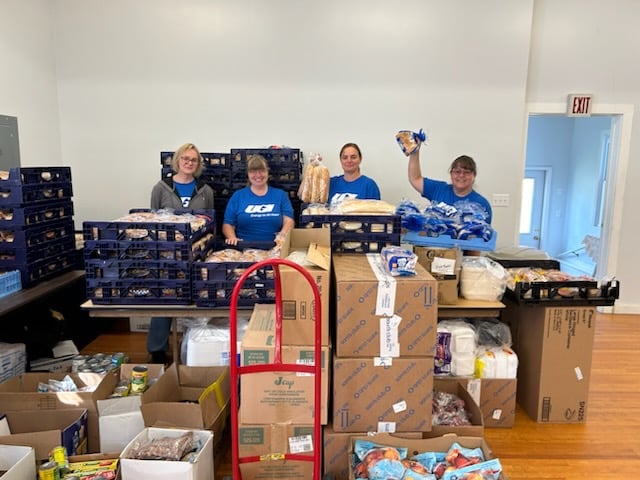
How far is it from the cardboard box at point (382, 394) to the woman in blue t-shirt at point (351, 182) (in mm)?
1745

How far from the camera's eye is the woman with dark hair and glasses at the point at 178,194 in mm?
3422

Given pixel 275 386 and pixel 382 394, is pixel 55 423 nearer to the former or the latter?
pixel 275 386

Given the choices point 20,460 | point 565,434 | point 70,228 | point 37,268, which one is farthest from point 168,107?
point 565,434

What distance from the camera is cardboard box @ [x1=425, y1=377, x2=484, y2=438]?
227 centimetres

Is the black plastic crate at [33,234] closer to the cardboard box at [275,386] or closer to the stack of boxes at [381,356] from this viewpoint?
the cardboard box at [275,386]

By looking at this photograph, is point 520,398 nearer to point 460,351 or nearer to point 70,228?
point 460,351

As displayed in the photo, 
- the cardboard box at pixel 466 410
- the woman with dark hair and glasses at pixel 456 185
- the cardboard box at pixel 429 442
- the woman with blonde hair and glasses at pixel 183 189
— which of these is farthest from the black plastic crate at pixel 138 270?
the woman with dark hair and glasses at pixel 456 185

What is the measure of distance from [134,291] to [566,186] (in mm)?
6751

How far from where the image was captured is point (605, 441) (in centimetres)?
267

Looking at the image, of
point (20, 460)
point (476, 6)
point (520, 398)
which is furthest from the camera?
point (476, 6)

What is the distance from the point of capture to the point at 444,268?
2689mm

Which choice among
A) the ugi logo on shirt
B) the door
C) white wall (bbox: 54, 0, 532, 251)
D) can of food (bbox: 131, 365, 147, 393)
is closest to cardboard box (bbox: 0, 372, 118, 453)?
can of food (bbox: 131, 365, 147, 393)

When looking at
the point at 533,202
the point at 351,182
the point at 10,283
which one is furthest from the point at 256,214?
the point at 533,202

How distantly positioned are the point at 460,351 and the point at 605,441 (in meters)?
0.95
